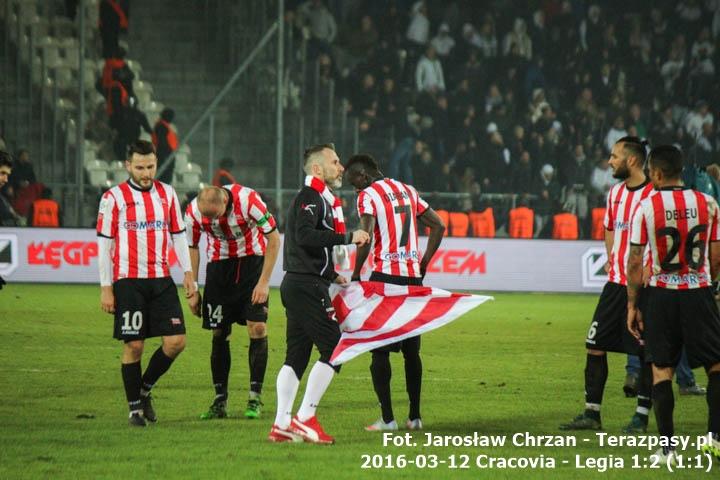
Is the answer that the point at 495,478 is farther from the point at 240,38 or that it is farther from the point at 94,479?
the point at 240,38

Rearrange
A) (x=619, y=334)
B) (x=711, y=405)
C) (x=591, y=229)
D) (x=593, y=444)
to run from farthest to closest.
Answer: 1. (x=591, y=229)
2. (x=619, y=334)
3. (x=593, y=444)
4. (x=711, y=405)

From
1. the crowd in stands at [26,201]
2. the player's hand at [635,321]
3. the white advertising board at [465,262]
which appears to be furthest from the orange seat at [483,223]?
the player's hand at [635,321]

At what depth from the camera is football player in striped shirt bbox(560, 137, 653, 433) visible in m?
8.60

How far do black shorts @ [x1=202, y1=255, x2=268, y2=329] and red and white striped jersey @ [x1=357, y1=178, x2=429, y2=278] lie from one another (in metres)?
1.11

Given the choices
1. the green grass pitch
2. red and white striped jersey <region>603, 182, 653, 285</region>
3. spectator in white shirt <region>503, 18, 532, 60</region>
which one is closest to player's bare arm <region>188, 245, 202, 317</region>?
the green grass pitch

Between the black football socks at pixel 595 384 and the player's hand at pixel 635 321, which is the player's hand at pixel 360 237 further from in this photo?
the black football socks at pixel 595 384

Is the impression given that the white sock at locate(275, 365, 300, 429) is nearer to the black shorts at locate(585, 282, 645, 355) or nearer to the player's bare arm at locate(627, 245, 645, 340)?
the player's bare arm at locate(627, 245, 645, 340)

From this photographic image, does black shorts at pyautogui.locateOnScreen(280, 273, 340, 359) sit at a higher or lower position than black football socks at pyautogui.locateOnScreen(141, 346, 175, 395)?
higher

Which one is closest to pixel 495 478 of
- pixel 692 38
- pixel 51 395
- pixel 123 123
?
pixel 51 395

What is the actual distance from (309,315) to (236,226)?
1.62 meters

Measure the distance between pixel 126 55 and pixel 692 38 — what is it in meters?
13.5

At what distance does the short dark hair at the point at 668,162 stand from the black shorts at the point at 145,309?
3501 mm

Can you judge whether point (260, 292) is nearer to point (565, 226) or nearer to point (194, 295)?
point (194, 295)

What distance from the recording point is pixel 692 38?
1150 inches
